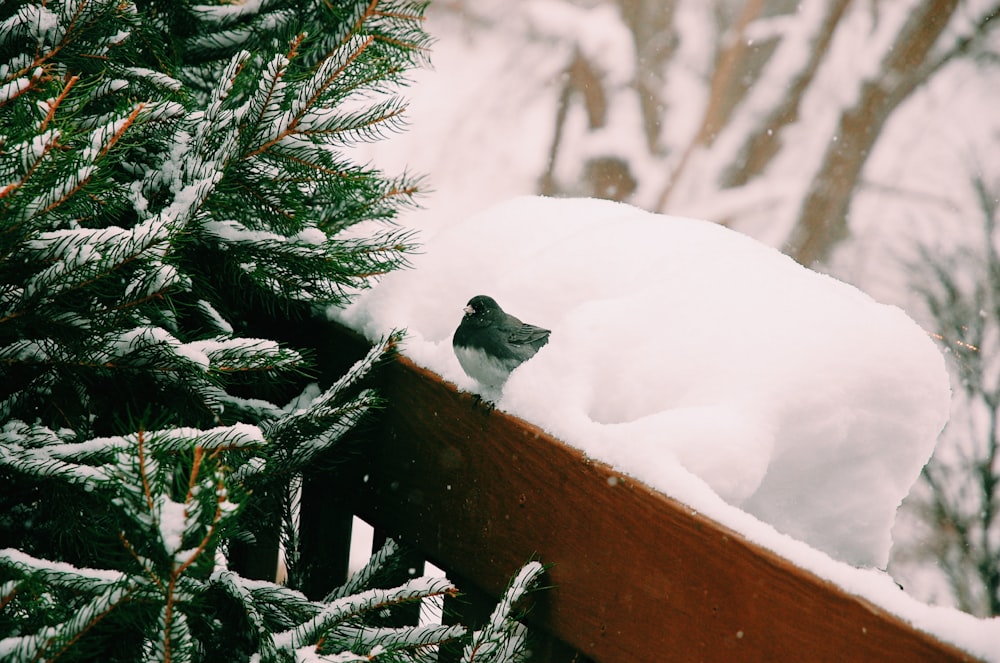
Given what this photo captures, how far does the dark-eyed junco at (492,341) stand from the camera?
1.11 meters

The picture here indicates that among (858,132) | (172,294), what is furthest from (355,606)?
(858,132)

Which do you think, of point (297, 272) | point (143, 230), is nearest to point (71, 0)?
point (143, 230)

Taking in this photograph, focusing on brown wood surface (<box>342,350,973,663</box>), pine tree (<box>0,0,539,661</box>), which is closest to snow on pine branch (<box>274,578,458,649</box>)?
pine tree (<box>0,0,539,661</box>)

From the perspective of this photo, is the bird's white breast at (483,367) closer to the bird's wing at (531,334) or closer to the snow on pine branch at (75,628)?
the bird's wing at (531,334)

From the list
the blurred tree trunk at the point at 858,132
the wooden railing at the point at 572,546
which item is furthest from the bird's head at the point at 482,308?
the blurred tree trunk at the point at 858,132

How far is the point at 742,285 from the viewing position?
3.70 feet

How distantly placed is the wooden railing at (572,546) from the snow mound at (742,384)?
0.05m

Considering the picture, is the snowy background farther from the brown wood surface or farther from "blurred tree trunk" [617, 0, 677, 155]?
the brown wood surface

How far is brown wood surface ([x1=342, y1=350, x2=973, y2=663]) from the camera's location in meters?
0.75

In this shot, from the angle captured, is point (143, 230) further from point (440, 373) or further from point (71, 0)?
point (440, 373)

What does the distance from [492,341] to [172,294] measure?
1.55ft

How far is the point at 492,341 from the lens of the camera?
1.11 m

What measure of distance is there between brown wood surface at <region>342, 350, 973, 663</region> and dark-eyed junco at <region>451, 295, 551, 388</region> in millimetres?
56

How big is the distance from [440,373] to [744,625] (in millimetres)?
610
